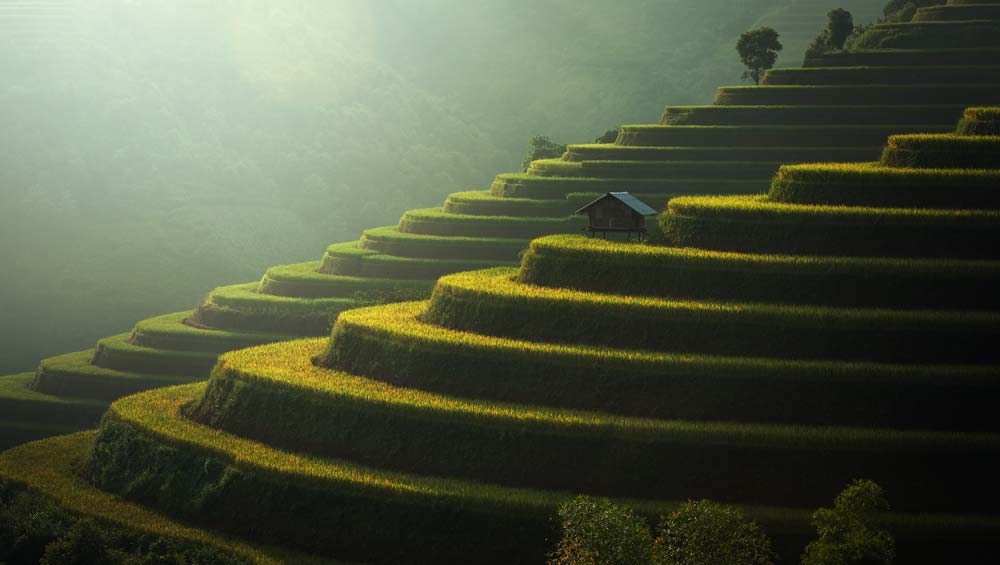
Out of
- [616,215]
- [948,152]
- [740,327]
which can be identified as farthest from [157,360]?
[948,152]

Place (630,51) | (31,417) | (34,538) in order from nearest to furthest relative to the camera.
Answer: (34,538), (31,417), (630,51)

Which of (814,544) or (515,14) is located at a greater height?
(515,14)

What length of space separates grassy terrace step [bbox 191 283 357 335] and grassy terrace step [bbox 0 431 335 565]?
58.4ft

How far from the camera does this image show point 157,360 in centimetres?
5788

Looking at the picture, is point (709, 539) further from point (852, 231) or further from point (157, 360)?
point (157, 360)

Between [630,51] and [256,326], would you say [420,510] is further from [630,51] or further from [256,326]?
[630,51]

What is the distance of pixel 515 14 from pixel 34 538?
172 metres

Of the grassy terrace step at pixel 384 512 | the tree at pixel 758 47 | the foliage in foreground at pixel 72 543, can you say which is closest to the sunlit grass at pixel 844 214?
the grassy terrace step at pixel 384 512

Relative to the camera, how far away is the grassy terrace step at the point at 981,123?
41.0m

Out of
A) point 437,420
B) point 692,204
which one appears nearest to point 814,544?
point 437,420

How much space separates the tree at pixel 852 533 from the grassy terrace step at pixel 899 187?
433 inches

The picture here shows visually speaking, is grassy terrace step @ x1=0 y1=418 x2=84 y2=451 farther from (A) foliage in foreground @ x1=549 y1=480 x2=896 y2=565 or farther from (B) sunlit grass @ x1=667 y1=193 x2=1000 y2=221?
(A) foliage in foreground @ x1=549 y1=480 x2=896 y2=565

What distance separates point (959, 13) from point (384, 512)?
51701mm

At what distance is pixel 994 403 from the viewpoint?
29.6 meters
